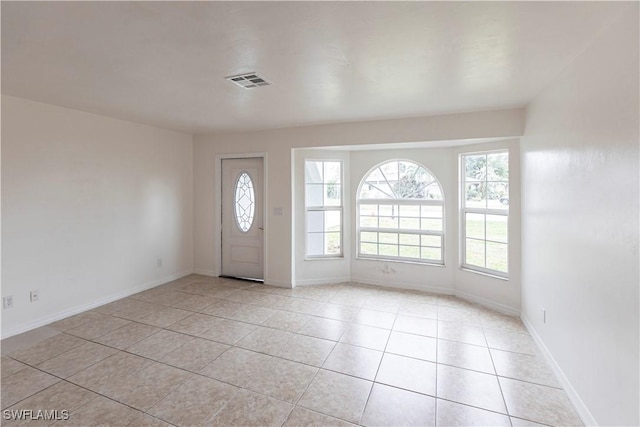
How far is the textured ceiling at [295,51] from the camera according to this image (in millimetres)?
1583

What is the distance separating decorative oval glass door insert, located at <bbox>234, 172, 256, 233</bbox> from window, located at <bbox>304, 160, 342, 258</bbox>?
0.99 metres

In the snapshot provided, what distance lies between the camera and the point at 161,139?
4.61m

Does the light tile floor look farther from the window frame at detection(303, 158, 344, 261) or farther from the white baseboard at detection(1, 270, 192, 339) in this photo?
the window frame at detection(303, 158, 344, 261)

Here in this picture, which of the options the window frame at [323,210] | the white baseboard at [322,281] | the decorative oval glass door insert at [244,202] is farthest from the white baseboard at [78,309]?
the window frame at [323,210]

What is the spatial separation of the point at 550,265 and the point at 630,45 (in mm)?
1751

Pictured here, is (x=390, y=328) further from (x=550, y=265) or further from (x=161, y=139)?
(x=161, y=139)

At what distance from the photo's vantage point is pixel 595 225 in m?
1.85

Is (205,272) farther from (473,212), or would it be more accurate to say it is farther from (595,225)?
(595,225)

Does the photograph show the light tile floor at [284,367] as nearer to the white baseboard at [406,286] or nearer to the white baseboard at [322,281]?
the white baseboard at [406,286]

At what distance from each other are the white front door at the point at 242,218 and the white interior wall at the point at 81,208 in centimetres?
80

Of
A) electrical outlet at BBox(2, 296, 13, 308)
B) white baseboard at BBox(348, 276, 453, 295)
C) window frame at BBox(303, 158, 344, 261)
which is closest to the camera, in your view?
electrical outlet at BBox(2, 296, 13, 308)

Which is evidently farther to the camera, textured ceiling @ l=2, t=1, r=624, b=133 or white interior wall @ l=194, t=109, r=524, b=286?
white interior wall @ l=194, t=109, r=524, b=286

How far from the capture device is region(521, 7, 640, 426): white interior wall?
1.53 metres

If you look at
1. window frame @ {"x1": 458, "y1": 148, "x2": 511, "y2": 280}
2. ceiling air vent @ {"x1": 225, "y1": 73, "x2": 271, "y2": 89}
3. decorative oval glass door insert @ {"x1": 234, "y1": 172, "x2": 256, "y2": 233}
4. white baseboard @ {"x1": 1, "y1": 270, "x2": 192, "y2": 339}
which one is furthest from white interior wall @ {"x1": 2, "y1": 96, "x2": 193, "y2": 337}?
window frame @ {"x1": 458, "y1": 148, "x2": 511, "y2": 280}
